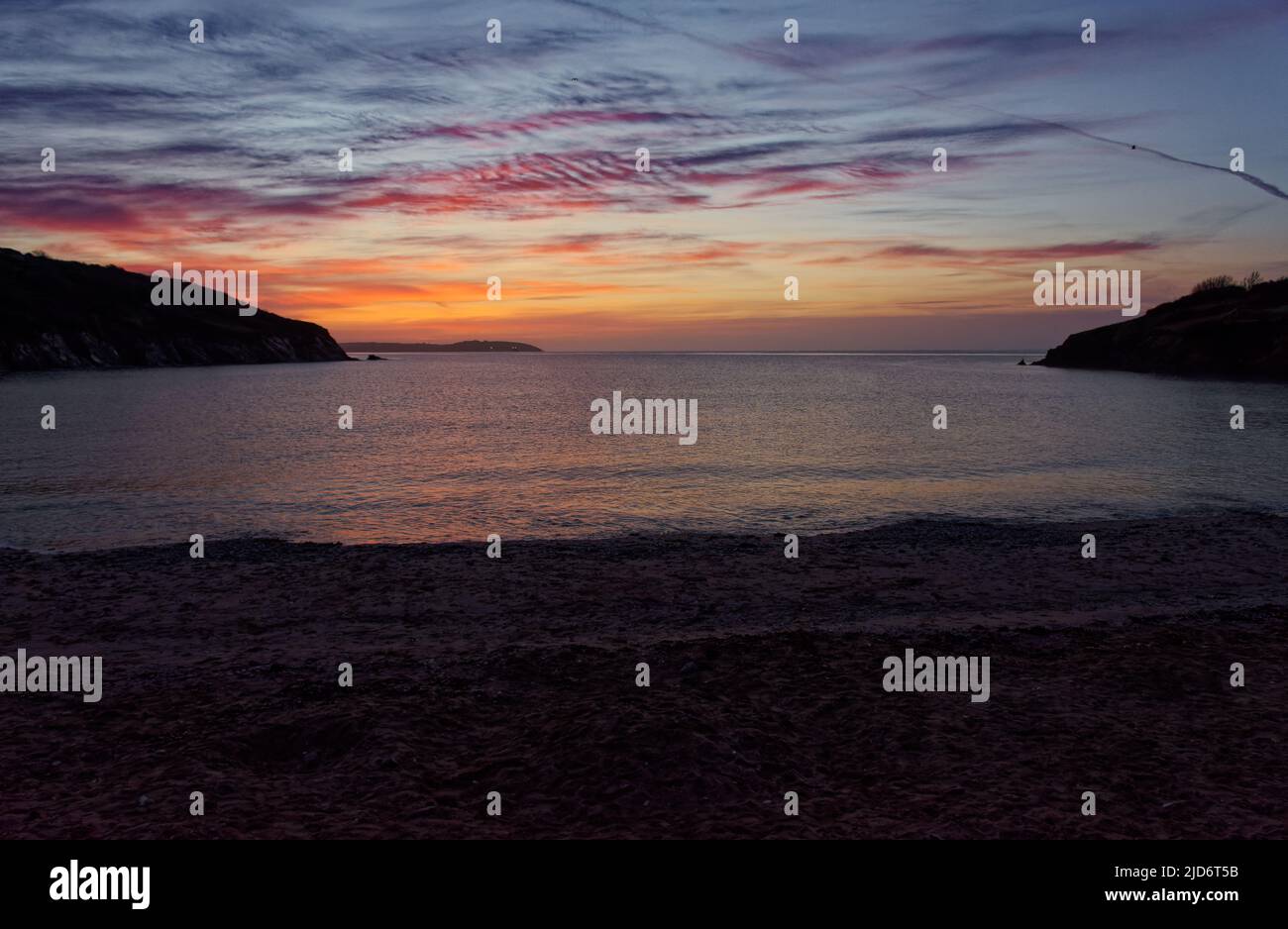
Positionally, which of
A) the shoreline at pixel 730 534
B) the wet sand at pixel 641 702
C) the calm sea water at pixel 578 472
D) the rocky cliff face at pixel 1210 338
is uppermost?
the rocky cliff face at pixel 1210 338

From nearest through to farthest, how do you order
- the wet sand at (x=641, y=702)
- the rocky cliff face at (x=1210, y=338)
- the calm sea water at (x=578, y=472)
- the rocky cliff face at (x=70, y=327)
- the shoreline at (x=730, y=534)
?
the wet sand at (x=641, y=702), the shoreline at (x=730, y=534), the calm sea water at (x=578, y=472), the rocky cliff face at (x=1210, y=338), the rocky cliff face at (x=70, y=327)

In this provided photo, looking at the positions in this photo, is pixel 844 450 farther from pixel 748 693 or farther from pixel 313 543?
pixel 748 693

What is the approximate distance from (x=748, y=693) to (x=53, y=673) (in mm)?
9968

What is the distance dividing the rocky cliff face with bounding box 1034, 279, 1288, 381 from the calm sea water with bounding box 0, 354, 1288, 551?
204 ft

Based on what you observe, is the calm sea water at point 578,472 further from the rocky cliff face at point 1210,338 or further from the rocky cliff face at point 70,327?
the rocky cliff face at point 70,327

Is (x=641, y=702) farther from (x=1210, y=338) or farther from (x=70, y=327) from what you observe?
(x=70, y=327)

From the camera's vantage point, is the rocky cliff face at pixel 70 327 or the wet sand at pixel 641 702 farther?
the rocky cliff face at pixel 70 327

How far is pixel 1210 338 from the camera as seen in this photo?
13312cm

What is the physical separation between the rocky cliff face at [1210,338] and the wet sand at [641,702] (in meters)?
128

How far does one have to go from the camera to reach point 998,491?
32094mm

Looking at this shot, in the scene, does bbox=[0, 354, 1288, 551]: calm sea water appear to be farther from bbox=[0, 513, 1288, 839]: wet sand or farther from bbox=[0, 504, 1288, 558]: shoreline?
bbox=[0, 513, 1288, 839]: wet sand

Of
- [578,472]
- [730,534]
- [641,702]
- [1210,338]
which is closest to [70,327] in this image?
[578,472]

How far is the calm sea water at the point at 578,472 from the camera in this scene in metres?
26.4

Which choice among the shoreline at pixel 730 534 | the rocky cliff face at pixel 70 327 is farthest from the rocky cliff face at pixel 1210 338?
the rocky cliff face at pixel 70 327
